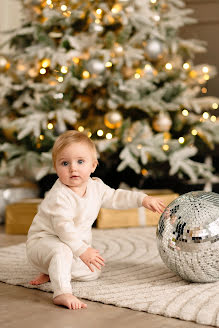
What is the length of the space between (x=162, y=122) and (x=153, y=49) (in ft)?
1.43

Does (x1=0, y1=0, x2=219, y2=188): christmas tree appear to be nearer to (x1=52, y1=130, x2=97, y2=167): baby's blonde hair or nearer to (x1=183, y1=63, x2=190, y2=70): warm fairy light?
(x1=183, y1=63, x2=190, y2=70): warm fairy light

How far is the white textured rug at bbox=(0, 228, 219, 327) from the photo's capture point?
1218 mm

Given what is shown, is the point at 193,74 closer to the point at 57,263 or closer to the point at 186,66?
the point at 186,66

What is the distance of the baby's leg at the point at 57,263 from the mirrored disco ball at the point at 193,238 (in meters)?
0.30

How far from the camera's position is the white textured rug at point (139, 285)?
1218mm

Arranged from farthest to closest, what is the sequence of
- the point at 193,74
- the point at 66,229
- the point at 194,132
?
the point at 193,74
the point at 194,132
the point at 66,229

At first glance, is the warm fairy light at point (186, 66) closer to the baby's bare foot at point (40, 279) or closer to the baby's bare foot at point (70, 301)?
the baby's bare foot at point (40, 279)

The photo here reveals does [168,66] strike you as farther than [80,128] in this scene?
Yes

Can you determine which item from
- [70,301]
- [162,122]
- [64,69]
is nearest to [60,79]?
[64,69]

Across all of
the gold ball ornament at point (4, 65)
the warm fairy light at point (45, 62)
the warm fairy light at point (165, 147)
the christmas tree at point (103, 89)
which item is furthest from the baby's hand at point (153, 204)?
the gold ball ornament at point (4, 65)

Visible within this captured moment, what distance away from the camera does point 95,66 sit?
8.57 ft

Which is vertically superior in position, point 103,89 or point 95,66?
point 95,66

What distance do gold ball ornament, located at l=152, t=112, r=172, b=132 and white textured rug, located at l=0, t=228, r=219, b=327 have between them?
0.91 m

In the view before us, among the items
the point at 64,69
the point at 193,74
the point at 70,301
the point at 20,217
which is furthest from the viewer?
the point at 193,74
